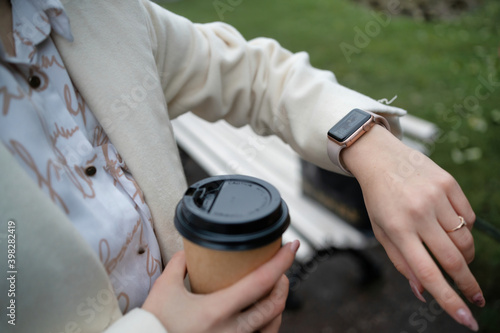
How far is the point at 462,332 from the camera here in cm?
247

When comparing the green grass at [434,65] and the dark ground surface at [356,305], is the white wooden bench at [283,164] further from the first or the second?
the green grass at [434,65]

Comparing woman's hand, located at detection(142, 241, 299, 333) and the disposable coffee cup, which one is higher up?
the disposable coffee cup

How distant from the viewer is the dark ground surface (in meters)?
2.55

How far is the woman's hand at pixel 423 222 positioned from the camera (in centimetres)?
103

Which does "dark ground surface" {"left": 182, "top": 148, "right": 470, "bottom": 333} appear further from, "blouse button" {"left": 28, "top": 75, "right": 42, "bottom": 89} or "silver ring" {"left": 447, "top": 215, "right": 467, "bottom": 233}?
"blouse button" {"left": 28, "top": 75, "right": 42, "bottom": 89}

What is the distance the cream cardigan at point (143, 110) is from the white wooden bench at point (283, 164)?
1.17 meters

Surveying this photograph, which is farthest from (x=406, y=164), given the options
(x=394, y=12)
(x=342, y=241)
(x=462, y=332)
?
(x=394, y=12)

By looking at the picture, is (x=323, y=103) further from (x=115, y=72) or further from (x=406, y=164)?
(x=115, y=72)

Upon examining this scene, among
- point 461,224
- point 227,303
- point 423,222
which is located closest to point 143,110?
point 227,303

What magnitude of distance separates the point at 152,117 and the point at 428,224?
84cm
